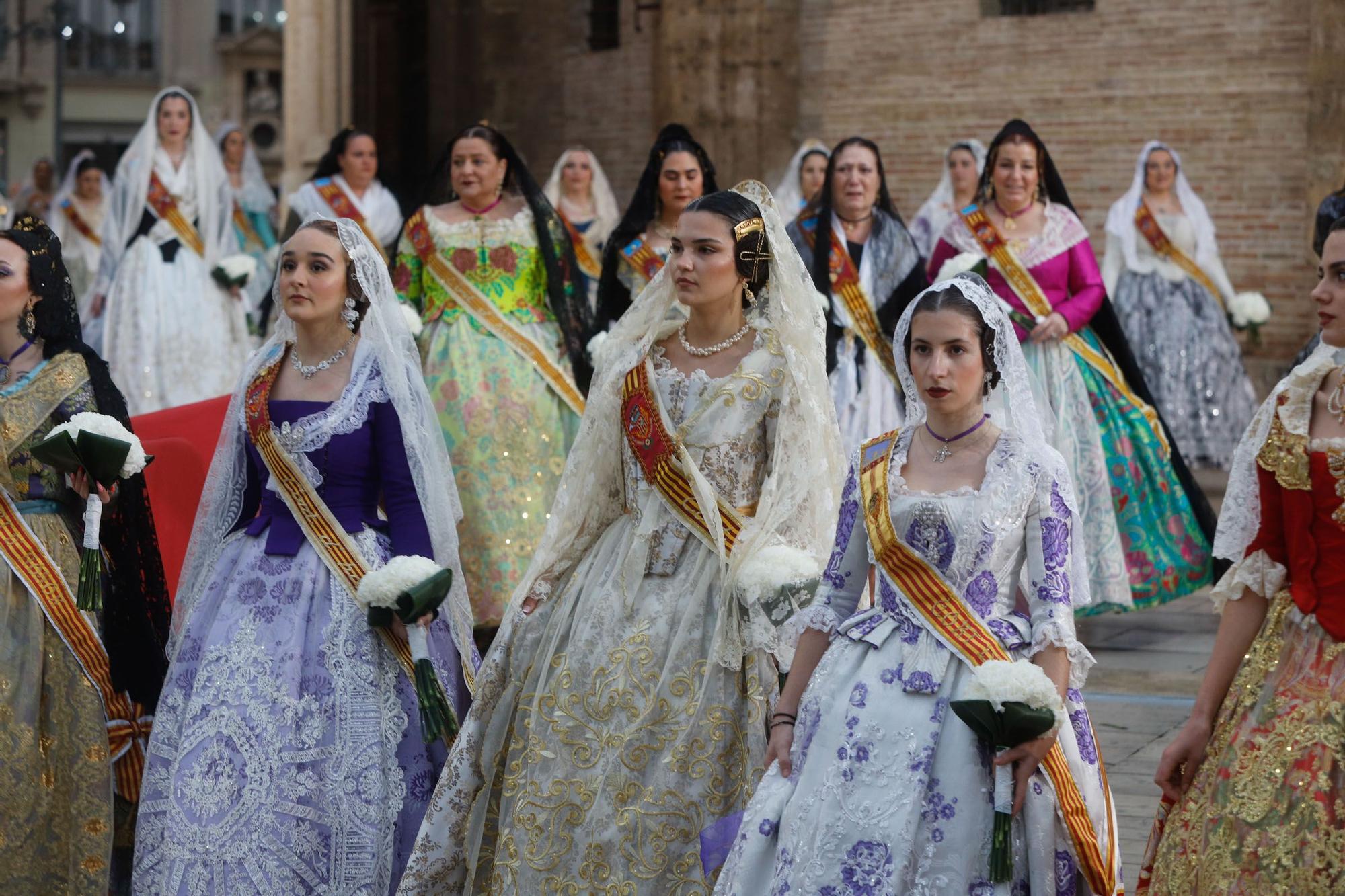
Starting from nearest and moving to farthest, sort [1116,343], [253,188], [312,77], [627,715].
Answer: [627,715] < [1116,343] < [253,188] < [312,77]

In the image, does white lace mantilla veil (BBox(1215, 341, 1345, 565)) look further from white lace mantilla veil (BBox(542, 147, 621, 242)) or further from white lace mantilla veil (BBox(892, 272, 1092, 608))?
white lace mantilla veil (BBox(542, 147, 621, 242))

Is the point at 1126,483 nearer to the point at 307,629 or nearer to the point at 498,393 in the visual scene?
the point at 498,393

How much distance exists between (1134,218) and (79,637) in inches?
358

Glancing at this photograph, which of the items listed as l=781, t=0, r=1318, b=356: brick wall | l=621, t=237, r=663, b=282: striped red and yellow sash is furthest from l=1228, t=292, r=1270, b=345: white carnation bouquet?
l=621, t=237, r=663, b=282: striped red and yellow sash

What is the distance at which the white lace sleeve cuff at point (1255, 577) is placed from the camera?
3.72 m

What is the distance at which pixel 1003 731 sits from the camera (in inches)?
141

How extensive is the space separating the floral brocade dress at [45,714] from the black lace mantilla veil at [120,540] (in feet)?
0.29

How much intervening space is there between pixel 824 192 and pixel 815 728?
476 cm

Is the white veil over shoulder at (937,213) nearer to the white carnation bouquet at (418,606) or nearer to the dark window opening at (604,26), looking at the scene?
the dark window opening at (604,26)

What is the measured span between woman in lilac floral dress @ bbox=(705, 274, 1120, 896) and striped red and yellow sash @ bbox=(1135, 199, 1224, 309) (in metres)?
9.08

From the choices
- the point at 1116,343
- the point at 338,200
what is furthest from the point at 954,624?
the point at 338,200

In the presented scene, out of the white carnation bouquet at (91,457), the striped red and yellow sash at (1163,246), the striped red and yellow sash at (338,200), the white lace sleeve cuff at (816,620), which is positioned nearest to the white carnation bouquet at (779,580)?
the white lace sleeve cuff at (816,620)

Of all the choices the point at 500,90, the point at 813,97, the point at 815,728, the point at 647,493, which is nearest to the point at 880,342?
the point at 647,493

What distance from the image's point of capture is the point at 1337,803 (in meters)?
3.41
